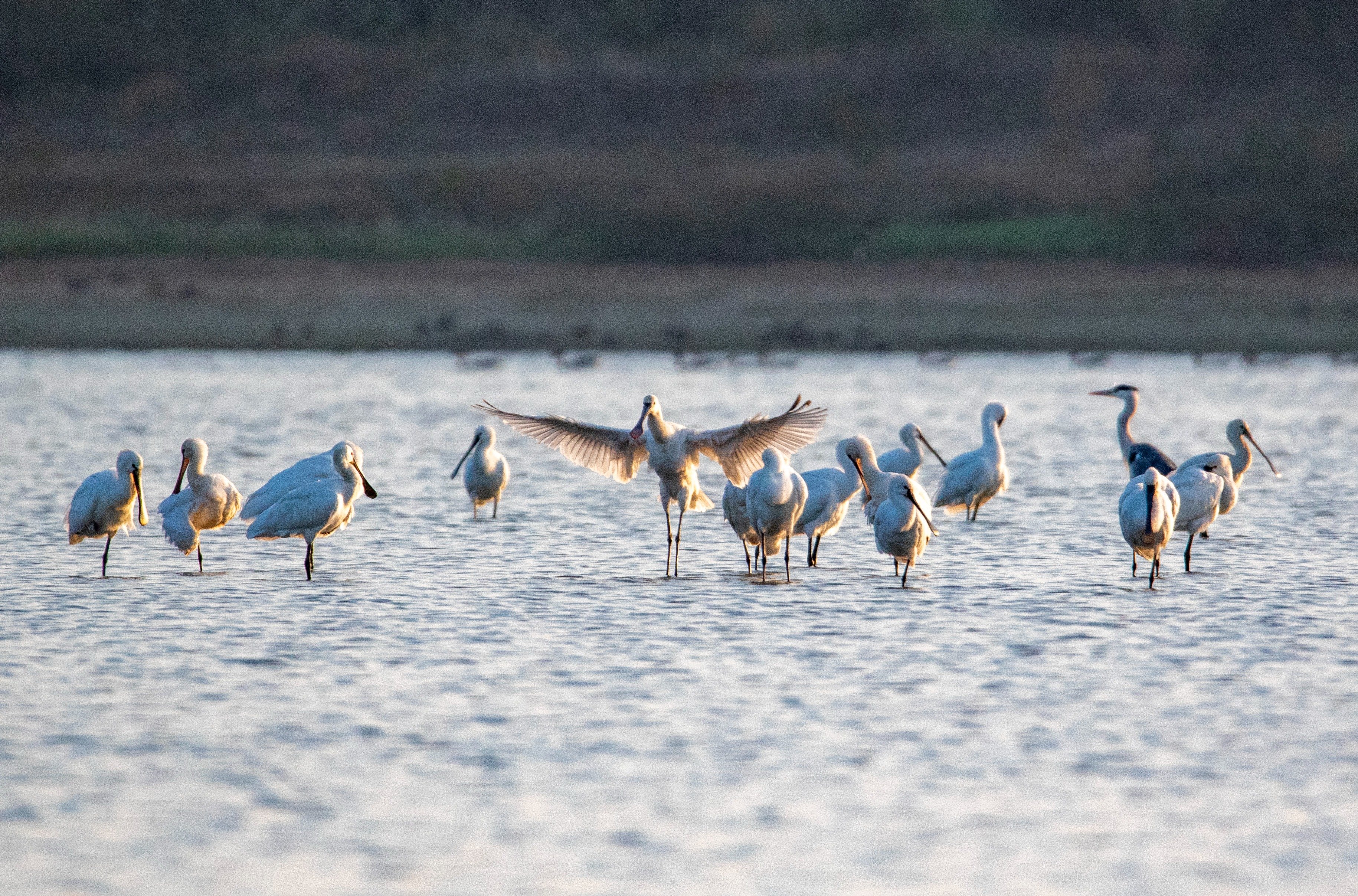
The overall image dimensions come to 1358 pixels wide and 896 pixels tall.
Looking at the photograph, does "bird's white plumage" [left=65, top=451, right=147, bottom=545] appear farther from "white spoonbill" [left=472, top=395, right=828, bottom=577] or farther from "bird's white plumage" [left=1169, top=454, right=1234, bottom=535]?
"bird's white plumage" [left=1169, top=454, right=1234, bottom=535]

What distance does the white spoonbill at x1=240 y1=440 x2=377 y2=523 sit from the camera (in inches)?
487

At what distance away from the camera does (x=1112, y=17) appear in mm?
52062

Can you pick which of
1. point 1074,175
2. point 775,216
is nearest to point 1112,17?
point 1074,175

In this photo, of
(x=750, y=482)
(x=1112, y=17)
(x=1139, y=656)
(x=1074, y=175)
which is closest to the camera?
(x=1139, y=656)

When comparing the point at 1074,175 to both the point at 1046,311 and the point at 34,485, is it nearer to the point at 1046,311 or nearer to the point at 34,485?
the point at 1046,311

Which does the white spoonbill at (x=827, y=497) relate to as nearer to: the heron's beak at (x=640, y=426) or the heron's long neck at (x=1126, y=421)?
the heron's beak at (x=640, y=426)

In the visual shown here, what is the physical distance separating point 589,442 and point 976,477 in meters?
2.88

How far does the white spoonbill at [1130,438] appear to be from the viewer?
1455cm

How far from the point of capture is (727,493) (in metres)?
12.9

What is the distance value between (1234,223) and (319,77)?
22263mm

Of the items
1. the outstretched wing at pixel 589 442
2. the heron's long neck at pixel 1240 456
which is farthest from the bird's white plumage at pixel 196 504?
the heron's long neck at pixel 1240 456

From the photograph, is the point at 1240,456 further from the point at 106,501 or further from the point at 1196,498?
the point at 106,501

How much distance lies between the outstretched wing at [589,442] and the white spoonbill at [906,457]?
5.95 feet

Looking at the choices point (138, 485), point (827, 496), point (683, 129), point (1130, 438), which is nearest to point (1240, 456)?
point (1130, 438)
